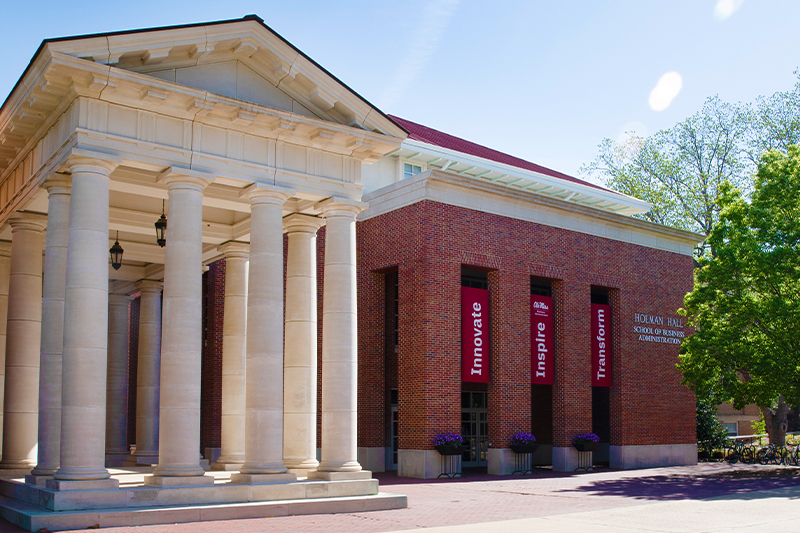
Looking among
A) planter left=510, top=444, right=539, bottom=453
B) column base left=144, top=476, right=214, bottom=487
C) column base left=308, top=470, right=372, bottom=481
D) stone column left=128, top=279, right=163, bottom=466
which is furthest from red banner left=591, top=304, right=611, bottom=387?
column base left=144, top=476, right=214, bottom=487

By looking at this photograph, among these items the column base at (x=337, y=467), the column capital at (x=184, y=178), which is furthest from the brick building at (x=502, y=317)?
the column capital at (x=184, y=178)

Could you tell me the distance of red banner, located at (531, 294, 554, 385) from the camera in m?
29.1

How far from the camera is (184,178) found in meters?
15.4

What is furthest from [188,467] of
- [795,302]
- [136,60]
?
[795,302]

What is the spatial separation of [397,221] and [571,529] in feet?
53.6

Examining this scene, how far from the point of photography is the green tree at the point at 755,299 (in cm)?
2459

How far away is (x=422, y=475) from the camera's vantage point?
83.9ft

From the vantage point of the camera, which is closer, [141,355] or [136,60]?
[136,60]

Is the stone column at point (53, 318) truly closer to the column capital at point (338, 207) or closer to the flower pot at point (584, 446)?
the column capital at point (338, 207)

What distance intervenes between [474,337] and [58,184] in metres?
16.0

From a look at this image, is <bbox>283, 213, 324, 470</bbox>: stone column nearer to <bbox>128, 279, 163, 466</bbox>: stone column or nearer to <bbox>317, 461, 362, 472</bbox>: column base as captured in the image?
<bbox>317, 461, 362, 472</bbox>: column base

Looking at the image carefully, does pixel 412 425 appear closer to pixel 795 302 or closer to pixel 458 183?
pixel 458 183

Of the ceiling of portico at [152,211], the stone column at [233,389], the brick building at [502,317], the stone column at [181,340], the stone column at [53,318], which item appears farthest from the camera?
the brick building at [502,317]

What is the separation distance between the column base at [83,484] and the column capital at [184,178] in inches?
227
